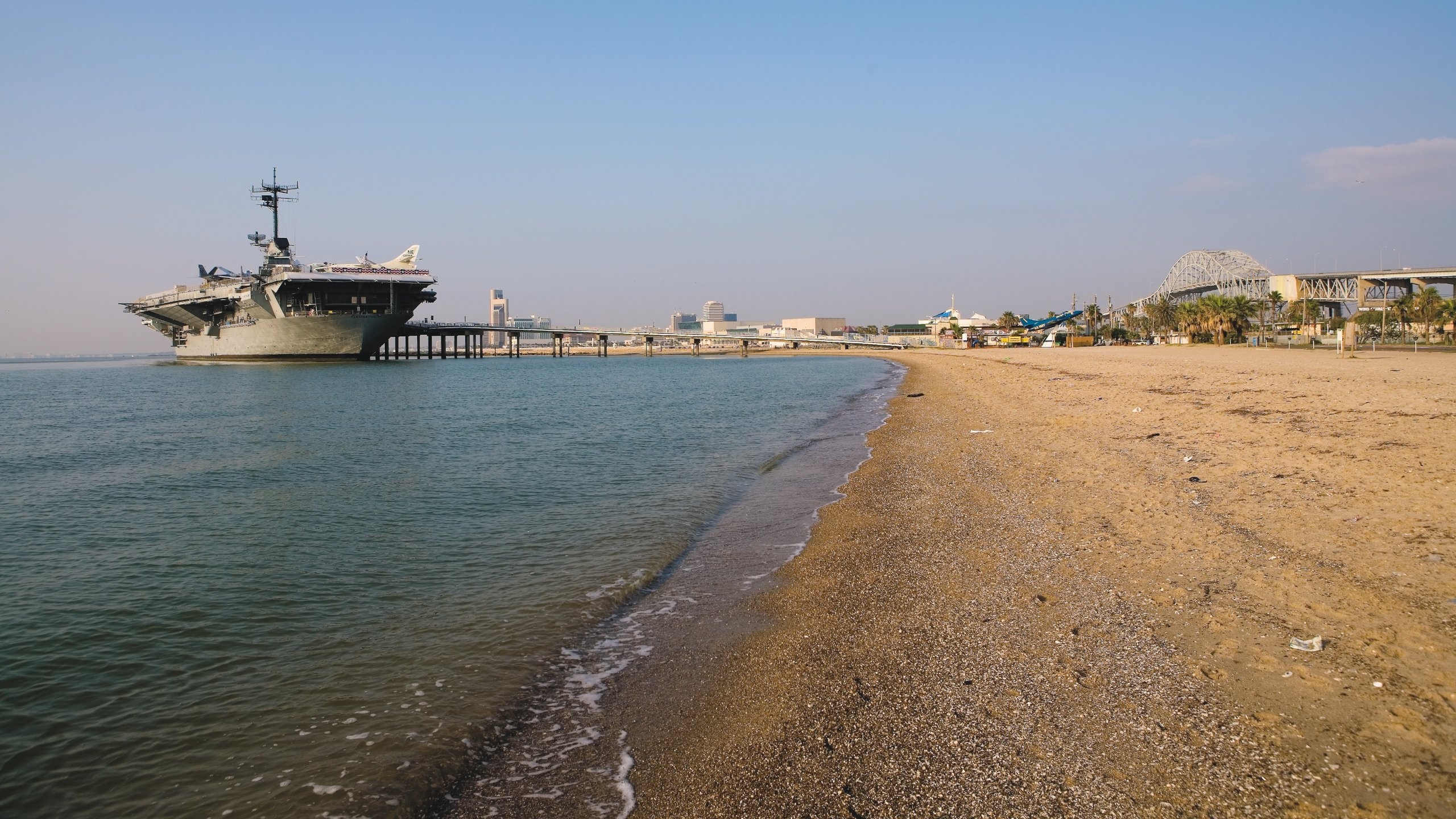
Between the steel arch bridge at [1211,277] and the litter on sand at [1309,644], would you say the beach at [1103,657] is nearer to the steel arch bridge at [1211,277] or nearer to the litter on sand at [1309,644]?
the litter on sand at [1309,644]

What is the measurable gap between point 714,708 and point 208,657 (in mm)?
5020

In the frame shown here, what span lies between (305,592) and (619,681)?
4996 mm

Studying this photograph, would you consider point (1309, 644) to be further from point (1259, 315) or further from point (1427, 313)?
point (1259, 315)

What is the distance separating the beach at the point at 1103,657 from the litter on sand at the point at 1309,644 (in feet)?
0.27

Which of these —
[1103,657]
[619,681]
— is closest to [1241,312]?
[1103,657]

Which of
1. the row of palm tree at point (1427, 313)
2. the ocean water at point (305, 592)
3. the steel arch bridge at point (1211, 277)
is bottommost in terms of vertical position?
the ocean water at point (305, 592)

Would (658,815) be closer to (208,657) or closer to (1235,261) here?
(208,657)

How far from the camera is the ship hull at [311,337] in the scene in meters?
80.9

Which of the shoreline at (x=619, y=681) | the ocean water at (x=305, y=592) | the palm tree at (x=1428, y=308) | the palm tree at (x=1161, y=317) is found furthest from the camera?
the palm tree at (x=1161, y=317)

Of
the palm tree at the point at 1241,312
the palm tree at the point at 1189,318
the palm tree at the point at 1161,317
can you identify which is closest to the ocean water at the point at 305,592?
the palm tree at the point at 1241,312

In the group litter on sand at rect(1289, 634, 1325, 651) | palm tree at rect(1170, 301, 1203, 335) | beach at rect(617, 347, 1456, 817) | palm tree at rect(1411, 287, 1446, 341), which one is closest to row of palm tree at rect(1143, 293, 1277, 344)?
palm tree at rect(1170, 301, 1203, 335)

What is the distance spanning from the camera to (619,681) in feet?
20.3

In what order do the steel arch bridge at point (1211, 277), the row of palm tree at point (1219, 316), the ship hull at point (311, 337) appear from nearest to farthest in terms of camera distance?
the row of palm tree at point (1219, 316) < the ship hull at point (311, 337) < the steel arch bridge at point (1211, 277)

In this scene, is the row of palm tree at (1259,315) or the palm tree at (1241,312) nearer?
the row of palm tree at (1259,315)
